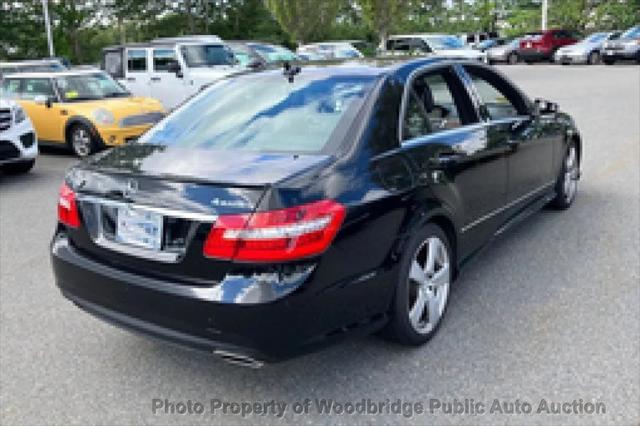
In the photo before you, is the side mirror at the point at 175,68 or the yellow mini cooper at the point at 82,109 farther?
the side mirror at the point at 175,68

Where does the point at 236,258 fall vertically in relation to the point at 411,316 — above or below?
above

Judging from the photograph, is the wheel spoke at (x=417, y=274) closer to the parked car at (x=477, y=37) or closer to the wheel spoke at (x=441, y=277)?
the wheel spoke at (x=441, y=277)

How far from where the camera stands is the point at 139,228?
2832 mm

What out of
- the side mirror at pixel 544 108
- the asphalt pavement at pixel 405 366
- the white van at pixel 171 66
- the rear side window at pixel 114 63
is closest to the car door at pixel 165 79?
the white van at pixel 171 66

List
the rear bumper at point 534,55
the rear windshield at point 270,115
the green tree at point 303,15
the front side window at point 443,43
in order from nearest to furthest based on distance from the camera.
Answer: the rear windshield at point 270,115, the front side window at point 443,43, the rear bumper at point 534,55, the green tree at point 303,15

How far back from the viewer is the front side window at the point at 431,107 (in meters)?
3.50

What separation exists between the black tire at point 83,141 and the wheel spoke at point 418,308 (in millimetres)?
7705

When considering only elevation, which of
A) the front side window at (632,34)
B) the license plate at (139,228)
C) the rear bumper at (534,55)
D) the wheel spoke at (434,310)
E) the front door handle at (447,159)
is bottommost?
the wheel spoke at (434,310)

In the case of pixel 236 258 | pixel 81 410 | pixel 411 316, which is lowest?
pixel 81 410

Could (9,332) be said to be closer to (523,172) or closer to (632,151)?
(523,172)

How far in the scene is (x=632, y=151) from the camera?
335 inches

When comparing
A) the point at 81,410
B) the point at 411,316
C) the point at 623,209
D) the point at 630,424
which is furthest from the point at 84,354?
the point at 623,209

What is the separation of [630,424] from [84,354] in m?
2.82

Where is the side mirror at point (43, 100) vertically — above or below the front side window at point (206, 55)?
below
